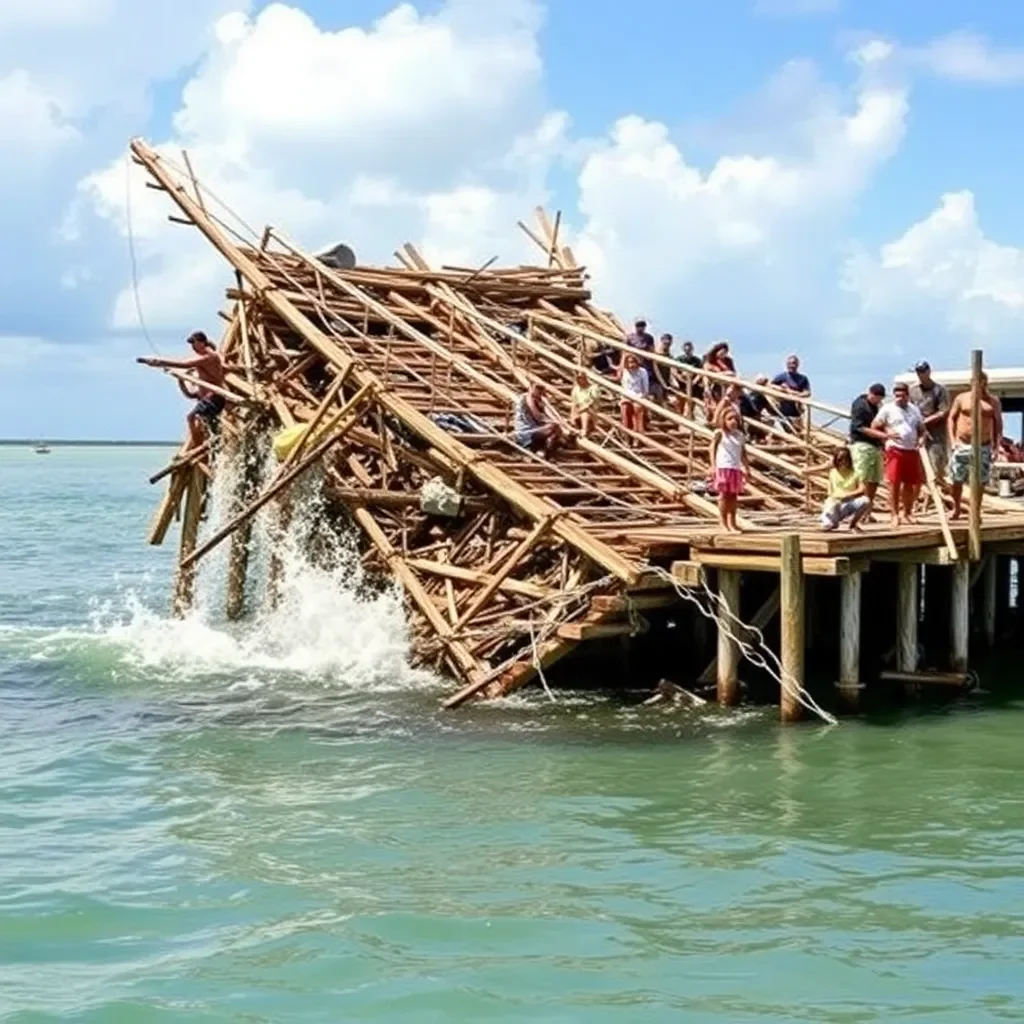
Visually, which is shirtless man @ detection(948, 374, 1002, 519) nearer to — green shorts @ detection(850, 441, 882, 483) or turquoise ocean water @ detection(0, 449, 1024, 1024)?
green shorts @ detection(850, 441, 882, 483)

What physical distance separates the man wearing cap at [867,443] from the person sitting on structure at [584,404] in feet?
15.1

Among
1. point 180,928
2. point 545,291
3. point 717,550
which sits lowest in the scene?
point 180,928

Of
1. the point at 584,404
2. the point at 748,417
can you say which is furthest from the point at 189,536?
the point at 748,417

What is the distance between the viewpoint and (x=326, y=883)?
1104 centimetres

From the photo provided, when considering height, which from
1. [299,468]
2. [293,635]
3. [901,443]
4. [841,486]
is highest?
[901,443]

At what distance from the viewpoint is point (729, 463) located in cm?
1661

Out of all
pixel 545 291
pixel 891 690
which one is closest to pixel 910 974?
pixel 891 690

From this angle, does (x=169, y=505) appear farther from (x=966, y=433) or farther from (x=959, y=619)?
(x=966, y=433)

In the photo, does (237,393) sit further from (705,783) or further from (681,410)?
(705,783)

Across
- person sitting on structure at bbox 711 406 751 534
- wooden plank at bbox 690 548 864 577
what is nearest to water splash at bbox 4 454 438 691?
wooden plank at bbox 690 548 864 577

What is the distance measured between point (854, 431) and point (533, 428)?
15.4 ft

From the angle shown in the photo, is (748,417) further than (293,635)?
Yes

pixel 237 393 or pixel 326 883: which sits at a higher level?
pixel 237 393

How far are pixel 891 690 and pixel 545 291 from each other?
34.6 feet
